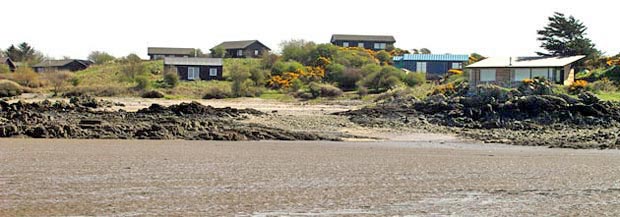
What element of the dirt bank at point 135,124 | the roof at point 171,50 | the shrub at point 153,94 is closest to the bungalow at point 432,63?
the roof at point 171,50

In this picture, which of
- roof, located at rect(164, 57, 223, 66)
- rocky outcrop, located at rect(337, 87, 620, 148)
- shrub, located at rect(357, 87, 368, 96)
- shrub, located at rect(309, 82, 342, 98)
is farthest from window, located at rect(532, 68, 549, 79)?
roof, located at rect(164, 57, 223, 66)

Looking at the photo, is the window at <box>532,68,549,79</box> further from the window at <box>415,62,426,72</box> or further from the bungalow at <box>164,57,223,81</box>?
the window at <box>415,62,426,72</box>

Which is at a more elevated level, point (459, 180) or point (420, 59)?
point (420, 59)

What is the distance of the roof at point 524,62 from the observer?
49.7 metres

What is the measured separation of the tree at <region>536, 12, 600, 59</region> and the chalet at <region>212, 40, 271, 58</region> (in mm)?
44475

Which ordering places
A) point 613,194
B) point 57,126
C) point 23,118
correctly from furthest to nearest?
point 23,118
point 57,126
point 613,194

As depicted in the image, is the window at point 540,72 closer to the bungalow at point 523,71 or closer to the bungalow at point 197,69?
the bungalow at point 523,71

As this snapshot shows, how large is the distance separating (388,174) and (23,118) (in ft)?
48.1

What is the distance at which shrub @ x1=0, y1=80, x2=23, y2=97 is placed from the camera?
157ft

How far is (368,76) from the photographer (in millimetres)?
57125

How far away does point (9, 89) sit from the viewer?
49375 mm

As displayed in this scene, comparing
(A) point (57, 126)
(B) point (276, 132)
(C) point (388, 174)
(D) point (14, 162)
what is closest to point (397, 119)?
(B) point (276, 132)

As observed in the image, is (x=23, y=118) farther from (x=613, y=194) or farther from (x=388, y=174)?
(x=613, y=194)

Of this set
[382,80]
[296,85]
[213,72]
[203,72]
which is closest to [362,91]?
[382,80]
